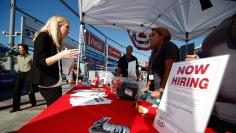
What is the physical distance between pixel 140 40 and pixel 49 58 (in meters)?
3.80

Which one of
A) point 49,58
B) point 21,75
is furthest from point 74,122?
point 21,75

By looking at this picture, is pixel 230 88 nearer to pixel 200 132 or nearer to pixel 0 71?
pixel 200 132

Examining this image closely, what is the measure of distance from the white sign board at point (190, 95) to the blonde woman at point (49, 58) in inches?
34.6

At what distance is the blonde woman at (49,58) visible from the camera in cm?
149

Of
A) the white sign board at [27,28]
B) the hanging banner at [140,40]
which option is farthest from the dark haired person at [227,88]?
the white sign board at [27,28]

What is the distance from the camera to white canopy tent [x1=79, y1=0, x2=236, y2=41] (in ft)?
9.95

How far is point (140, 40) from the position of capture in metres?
5.06

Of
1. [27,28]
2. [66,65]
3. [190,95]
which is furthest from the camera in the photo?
[27,28]

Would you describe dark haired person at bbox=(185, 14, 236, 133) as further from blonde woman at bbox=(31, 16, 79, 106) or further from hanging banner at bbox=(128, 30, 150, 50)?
hanging banner at bbox=(128, 30, 150, 50)

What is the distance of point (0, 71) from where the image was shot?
23.0ft

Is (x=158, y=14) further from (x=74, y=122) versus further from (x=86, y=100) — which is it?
(x=74, y=122)

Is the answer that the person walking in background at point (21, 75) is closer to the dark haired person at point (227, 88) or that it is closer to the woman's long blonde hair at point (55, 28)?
the woman's long blonde hair at point (55, 28)

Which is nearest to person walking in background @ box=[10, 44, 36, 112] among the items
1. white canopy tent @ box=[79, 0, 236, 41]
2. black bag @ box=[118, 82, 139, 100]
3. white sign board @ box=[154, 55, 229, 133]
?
white canopy tent @ box=[79, 0, 236, 41]

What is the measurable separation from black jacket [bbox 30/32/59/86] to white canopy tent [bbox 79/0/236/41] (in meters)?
1.42
